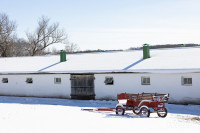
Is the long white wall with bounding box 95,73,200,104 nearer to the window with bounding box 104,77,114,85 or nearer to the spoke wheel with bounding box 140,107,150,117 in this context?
the window with bounding box 104,77,114,85

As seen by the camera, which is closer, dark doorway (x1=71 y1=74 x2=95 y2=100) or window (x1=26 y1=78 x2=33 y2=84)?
dark doorway (x1=71 y1=74 x2=95 y2=100)

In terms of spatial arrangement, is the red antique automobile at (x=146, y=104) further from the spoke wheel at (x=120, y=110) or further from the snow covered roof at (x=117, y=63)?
the snow covered roof at (x=117, y=63)

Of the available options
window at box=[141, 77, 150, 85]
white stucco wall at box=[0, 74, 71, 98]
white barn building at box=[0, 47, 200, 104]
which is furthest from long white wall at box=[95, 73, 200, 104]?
white stucco wall at box=[0, 74, 71, 98]

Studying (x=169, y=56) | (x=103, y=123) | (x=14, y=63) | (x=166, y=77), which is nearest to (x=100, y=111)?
(x=103, y=123)

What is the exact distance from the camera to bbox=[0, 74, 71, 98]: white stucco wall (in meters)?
23.3

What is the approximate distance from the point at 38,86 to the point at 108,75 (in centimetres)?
725

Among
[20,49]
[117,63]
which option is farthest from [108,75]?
[20,49]

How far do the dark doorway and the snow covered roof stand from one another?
2.20ft

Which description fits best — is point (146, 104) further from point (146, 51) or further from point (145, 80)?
point (146, 51)

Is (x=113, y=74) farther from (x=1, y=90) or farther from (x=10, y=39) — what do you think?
(x=10, y=39)

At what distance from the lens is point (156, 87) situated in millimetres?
19172

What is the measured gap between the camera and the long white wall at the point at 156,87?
1795 centimetres

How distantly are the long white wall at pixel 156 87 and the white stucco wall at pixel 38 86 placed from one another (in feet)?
10.5

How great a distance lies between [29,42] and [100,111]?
52.0 meters
